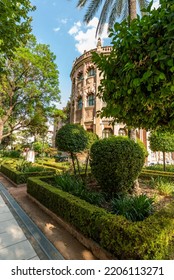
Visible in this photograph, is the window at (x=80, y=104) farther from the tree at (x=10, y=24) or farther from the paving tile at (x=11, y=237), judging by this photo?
the paving tile at (x=11, y=237)

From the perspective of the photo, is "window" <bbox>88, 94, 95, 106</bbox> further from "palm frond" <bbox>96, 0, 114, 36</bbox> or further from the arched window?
"palm frond" <bbox>96, 0, 114, 36</bbox>

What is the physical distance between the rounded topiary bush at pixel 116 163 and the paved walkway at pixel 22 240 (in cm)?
235

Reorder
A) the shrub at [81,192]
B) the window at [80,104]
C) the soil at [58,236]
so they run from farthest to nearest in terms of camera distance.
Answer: the window at [80,104], the shrub at [81,192], the soil at [58,236]

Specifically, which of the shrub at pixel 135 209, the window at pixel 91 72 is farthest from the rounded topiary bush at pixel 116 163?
the window at pixel 91 72

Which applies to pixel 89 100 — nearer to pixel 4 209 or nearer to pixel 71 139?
pixel 71 139

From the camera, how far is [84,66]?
2050 cm

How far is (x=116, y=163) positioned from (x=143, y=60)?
3242 mm

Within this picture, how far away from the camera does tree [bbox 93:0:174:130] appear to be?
6.10 feet

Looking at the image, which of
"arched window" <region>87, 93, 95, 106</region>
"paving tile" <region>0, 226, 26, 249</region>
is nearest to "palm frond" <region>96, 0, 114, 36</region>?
"arched window" <region>87, 93, 95, 106</region>

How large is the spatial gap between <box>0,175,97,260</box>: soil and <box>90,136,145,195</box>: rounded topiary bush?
6.27 feet

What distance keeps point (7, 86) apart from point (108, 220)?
16527mm

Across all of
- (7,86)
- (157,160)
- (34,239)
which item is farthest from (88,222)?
(157,160)

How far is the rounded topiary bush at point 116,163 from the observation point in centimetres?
480

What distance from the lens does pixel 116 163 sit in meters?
4.77
